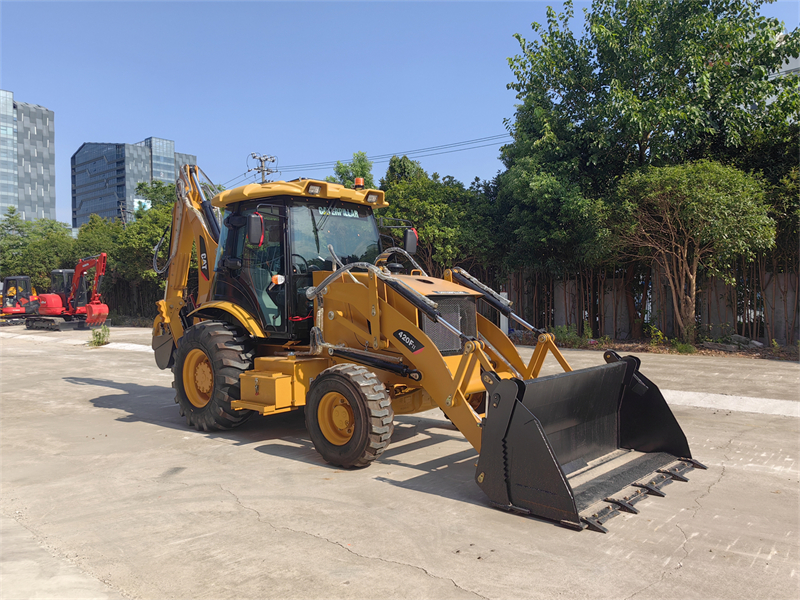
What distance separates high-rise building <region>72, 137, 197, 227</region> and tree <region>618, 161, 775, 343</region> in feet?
555

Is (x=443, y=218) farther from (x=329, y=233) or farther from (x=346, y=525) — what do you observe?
(x=346, y=525)

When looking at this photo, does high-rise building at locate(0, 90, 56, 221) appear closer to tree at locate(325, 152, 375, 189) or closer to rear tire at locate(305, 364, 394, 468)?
tree at locate(325, 152, 375, 189)

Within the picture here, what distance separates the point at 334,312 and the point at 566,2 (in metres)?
13.9

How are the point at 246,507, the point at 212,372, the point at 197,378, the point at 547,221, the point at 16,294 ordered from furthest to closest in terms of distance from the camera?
the point at 16,294, the point at 547,221, the point at 197,378, the point at 212,372, the point at 246,507

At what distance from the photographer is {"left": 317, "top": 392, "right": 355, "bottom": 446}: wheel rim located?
5816 millimetres

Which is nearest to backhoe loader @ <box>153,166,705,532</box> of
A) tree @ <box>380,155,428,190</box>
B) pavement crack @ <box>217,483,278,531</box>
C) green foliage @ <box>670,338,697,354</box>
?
pavement crack @ <box>217,483,278,531</box>

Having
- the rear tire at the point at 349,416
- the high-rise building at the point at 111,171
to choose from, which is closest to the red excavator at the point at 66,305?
the rear tire at the point at 349,416

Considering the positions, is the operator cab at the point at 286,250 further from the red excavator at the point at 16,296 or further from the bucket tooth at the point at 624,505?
the red excavator at the point at 16,296

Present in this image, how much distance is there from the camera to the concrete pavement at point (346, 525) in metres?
3.56

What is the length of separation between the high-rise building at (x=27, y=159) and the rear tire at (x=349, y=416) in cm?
14369

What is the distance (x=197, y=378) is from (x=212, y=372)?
1.59 ft

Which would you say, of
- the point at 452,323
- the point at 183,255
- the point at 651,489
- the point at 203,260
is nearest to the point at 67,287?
the point at 183,255

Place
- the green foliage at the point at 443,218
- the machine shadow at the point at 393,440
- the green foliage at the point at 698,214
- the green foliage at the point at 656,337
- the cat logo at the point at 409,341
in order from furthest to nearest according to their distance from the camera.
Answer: the green foliage at the point at 443,218, the green foliage at the point at 656,337, the green foliage at the point at 698,214, the cat logo at the point at 409,341, the machine shadow at the point at 393,440

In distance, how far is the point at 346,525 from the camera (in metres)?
4.46
